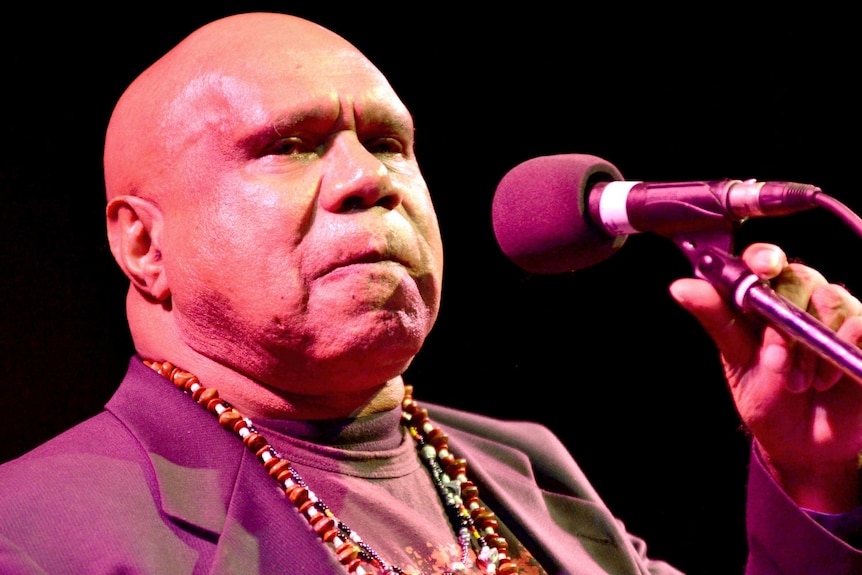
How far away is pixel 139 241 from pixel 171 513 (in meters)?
0.55

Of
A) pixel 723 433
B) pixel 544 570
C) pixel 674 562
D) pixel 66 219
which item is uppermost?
pixel 66 219

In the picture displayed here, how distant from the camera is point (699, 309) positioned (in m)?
1.41

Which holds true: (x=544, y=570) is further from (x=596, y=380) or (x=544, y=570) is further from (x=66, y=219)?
(x=66, y=219)

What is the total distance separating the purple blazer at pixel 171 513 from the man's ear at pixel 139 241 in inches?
6.4

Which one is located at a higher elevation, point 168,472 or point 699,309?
point 699,309

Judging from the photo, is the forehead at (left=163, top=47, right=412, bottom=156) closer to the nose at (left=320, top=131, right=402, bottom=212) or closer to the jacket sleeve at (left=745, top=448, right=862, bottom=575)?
the nose at (left=320, top=131, right=402, bottom=212)

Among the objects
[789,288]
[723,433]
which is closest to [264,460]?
[789,288]

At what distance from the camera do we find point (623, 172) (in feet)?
9.61

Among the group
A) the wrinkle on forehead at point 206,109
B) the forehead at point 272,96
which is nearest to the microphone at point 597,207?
the forehead at point 272,96

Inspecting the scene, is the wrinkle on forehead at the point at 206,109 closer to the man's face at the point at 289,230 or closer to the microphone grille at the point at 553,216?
the man's face at the point at 289,230

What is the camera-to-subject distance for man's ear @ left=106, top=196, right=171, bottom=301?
1.94 m

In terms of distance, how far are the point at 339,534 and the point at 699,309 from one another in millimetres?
748

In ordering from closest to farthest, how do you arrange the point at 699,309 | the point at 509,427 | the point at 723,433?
the point at 699,309 < the point at 509,427 < the point at 723,433

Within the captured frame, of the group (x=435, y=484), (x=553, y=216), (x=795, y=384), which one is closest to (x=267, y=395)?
(x=435, y=484)
